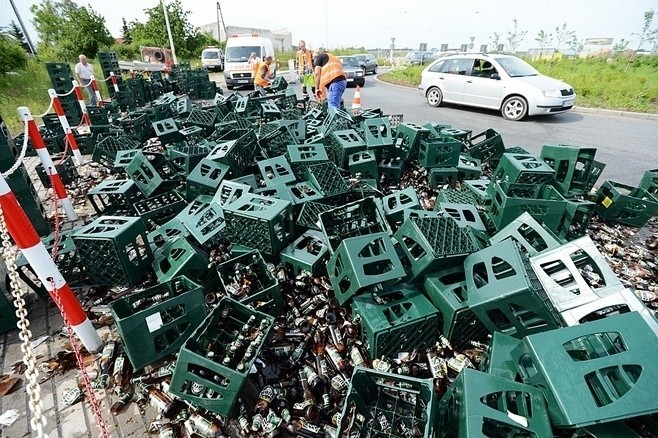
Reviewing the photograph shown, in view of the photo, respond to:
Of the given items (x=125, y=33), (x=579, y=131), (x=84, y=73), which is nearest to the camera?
(x=579, y=131)

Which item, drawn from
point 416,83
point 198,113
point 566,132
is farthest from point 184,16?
point 566,132

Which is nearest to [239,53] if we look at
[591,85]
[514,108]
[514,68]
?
[514,68]

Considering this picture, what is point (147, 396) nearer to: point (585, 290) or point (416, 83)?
point (585, 290)

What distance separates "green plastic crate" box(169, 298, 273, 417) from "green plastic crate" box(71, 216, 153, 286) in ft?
4.52

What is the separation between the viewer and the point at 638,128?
30.7 feet

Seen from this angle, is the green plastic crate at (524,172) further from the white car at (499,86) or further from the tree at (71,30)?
the tree at (71,30)

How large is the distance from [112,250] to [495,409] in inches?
132

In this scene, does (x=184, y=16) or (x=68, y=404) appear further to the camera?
(x=184, y=16)

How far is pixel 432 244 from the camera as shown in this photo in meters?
2.66

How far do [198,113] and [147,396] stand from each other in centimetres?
618

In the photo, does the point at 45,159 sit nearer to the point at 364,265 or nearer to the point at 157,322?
the point at 157,322

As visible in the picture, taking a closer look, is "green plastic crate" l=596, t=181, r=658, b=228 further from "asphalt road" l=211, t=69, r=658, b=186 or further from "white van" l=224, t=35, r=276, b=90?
"white van" l=224, t=35, r=276, b=90

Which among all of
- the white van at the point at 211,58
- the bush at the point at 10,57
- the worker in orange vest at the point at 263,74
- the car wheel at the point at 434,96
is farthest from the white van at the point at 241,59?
the white van at the point at 211,58

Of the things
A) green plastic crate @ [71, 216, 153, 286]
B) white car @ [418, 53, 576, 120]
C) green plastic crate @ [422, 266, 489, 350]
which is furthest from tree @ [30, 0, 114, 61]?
green plastic crate @ [422, 266, 489, 350]
